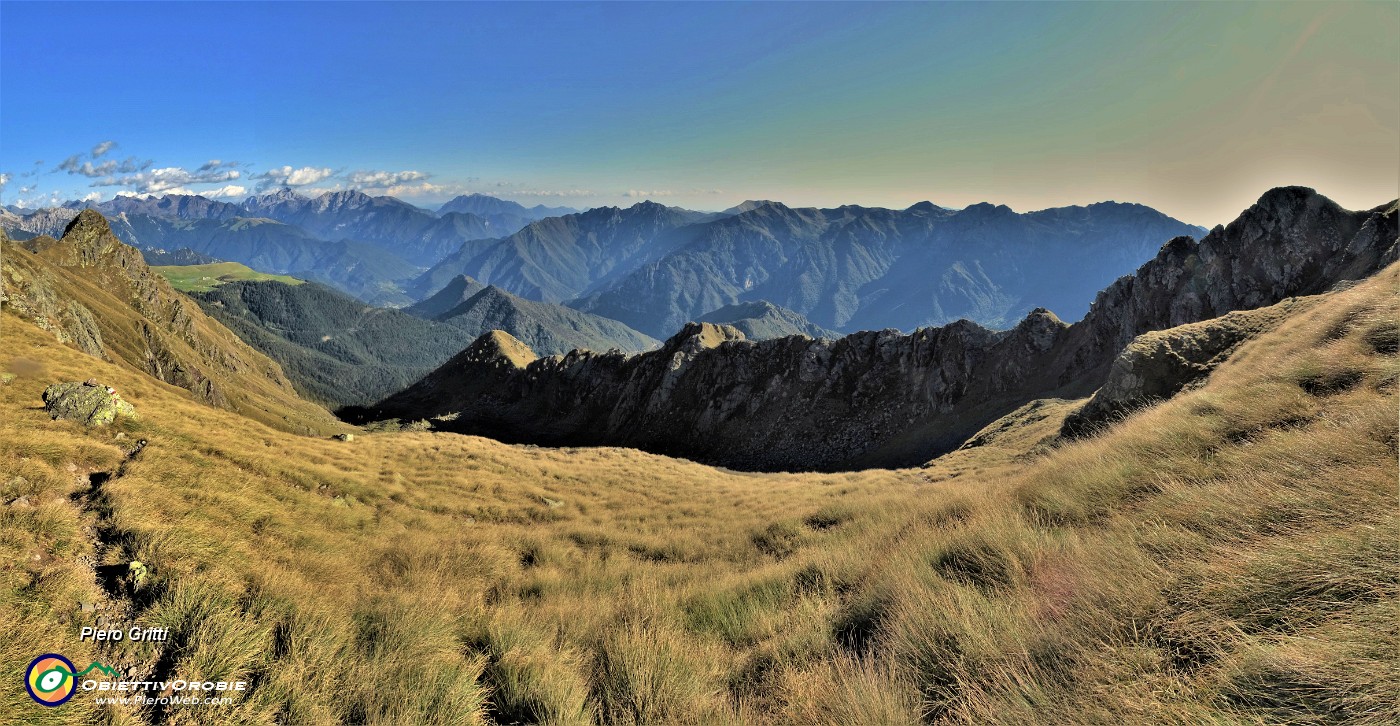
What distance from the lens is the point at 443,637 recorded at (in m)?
6.00

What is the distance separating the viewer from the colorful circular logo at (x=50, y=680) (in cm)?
452

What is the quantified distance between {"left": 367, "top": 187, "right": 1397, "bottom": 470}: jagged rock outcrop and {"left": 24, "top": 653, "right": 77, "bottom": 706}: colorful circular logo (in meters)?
33.8

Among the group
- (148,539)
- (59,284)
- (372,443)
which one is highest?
(59,284)

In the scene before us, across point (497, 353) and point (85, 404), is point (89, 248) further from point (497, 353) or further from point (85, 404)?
point (85, 404)

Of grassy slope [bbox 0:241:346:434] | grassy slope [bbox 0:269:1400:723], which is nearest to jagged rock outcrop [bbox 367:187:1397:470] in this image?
grassy slope [bbox 0:269:1400:723]

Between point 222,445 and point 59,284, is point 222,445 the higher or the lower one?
the lower one

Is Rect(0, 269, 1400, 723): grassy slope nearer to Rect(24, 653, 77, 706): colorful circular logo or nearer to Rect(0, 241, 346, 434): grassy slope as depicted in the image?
Rect(24, 653, 77, 706): colorful circular logo

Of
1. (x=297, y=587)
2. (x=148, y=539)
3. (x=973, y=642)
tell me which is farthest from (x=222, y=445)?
(x=973, y=642)

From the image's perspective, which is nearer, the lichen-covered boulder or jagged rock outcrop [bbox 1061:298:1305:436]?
the lichen-covered boulder

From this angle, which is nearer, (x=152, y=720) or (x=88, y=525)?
(x=152, y=720)

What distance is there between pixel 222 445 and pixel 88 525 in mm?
8413

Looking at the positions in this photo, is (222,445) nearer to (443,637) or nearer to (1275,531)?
(443,637)

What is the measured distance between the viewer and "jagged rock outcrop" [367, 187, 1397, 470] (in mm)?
39281

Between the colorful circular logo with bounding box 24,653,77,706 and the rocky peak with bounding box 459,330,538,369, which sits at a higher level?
the rocky peak with bounding box 459,330,538,369
